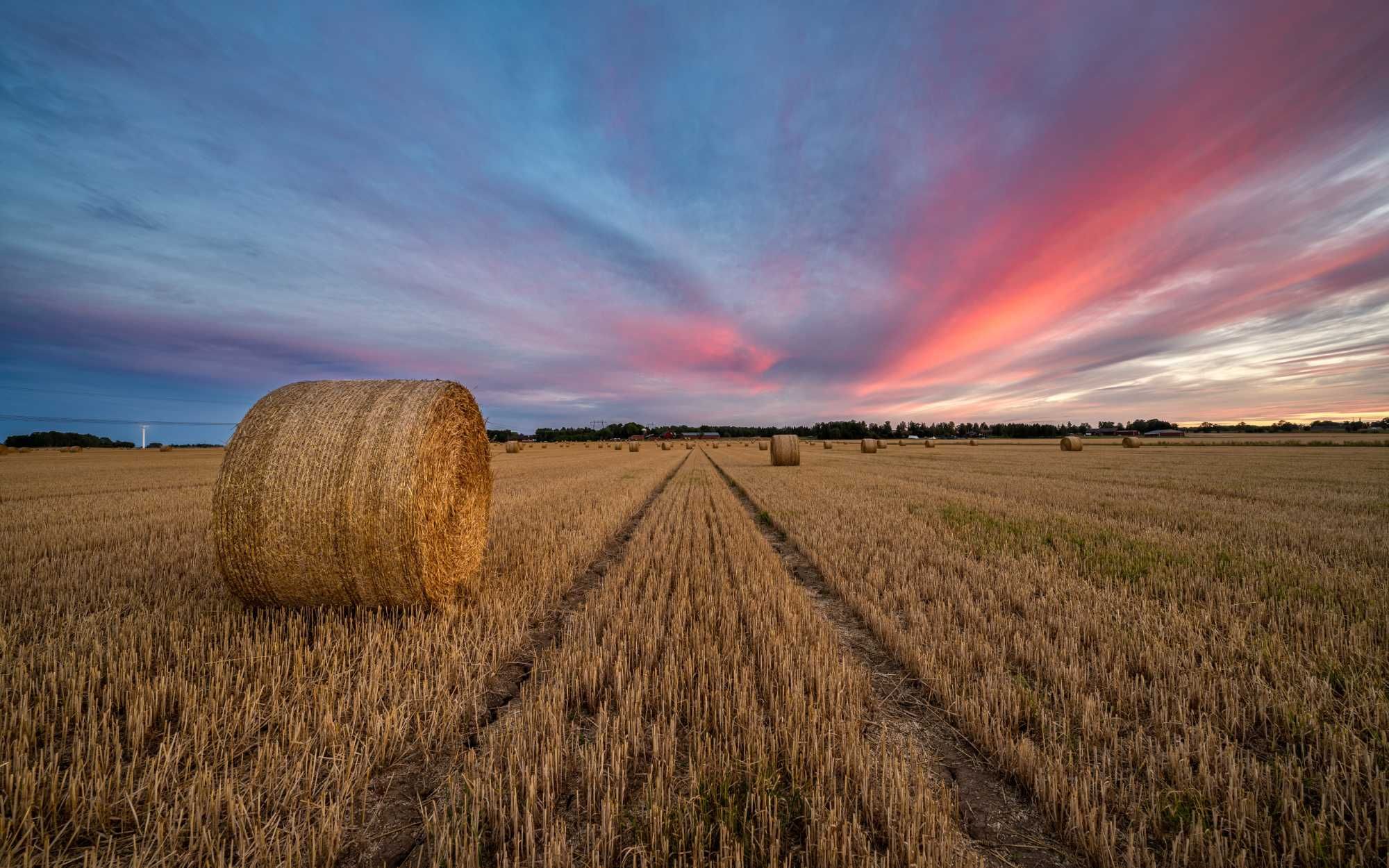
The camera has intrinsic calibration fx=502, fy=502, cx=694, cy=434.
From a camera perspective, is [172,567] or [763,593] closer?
[763,593]

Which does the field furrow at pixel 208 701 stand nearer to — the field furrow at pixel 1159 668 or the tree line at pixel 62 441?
the field furrow at pixel 1159 668

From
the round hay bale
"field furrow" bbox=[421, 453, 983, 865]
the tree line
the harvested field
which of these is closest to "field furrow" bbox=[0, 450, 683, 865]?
the harvested field

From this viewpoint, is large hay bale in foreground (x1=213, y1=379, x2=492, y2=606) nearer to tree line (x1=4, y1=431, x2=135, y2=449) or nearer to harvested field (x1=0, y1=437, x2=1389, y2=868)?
harvested field (x1=0, y1=437, x2=1389, y2=868)

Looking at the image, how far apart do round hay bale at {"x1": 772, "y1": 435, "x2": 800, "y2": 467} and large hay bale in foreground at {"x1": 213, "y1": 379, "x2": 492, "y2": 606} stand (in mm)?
19931

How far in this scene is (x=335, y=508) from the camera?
452cm

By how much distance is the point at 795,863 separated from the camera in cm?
191

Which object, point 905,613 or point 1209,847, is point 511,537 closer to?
point 905,613

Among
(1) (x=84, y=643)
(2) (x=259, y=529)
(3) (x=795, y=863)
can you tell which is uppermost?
(2) (x=259, y=529)

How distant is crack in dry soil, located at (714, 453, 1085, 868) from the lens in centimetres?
201

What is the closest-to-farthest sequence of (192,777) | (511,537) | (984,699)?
(192,777) < (984,699) < (511,537)

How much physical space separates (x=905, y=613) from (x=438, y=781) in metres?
3.81

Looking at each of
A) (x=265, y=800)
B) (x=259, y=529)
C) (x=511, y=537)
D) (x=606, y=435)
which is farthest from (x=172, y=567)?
(x=606, y=435)

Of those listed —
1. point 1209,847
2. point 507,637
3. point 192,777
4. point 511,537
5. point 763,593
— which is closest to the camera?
point 1209,847

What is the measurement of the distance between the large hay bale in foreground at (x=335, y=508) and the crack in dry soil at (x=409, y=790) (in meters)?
1.53
